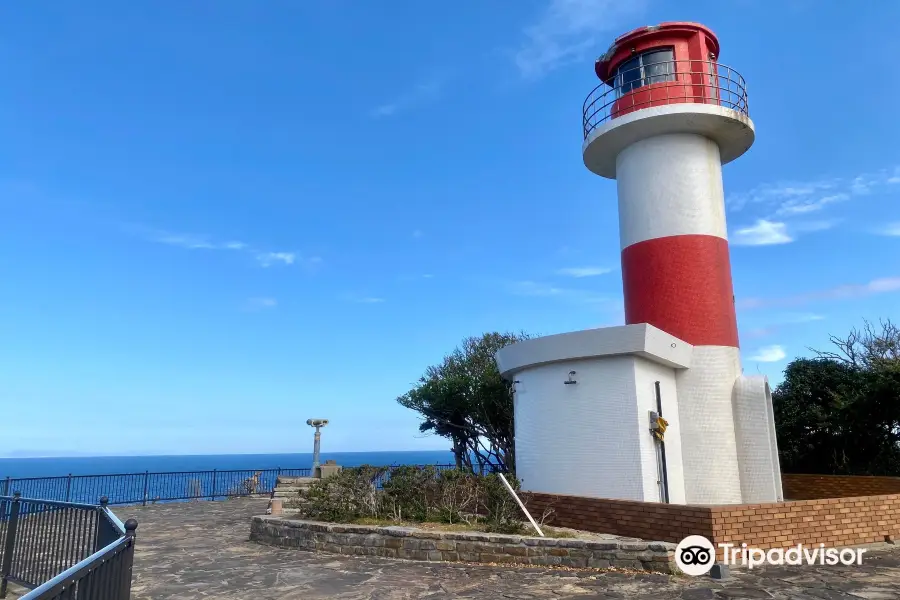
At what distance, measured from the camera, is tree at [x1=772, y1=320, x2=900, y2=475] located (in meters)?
15.0

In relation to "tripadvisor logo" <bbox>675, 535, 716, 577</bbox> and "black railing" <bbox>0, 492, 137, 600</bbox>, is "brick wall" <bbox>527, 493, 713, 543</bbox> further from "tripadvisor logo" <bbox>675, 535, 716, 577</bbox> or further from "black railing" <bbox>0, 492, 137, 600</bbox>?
"black railing" <bbox>0, 492, 137, 600</bbox>

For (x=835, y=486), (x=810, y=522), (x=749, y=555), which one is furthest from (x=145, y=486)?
(x=835, y=486)

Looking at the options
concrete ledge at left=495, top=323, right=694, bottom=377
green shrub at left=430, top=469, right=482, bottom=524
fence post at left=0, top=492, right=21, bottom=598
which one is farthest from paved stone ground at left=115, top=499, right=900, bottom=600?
concrete ledge at left=495, top=323, right=694, bottom=377

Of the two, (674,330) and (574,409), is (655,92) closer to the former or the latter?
(674,330)

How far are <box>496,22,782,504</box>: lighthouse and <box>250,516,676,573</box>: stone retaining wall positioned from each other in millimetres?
2728

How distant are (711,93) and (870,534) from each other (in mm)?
9349

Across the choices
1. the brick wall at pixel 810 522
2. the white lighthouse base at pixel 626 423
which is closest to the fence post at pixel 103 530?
the brick wall at pixel 810 522

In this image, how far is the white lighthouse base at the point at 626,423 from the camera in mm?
11008

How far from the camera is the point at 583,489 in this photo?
11.3 m

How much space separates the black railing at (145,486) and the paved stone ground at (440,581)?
30.9 ft

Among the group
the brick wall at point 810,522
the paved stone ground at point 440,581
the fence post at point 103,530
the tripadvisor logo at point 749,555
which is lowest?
the paved stone ground at point 440,581

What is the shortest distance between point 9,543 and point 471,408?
14736 millimetres

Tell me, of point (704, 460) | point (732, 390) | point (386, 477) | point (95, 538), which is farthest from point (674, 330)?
point (95, 538)

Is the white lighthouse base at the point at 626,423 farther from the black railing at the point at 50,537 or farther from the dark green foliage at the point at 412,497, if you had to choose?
the black railing at the point at 50,537
